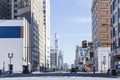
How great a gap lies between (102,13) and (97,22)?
389 cm

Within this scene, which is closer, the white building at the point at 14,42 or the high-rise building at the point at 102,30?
the white building at the point at 14,42

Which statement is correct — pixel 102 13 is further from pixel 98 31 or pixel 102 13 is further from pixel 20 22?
pixel 20 22

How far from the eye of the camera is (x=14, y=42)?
134 m

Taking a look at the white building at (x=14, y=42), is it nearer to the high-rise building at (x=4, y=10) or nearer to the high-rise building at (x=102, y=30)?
the high-rise building at (x=102, y=30)

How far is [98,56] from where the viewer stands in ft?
483

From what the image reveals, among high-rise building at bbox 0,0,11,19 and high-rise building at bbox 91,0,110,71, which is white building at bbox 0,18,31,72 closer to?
high-rise building at bbox 91,0,110,71

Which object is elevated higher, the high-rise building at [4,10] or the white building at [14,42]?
the high-rise building at [4,10]

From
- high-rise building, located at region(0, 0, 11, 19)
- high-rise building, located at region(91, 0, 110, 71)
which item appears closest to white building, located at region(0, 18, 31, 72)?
high-rise building, located at region(91, 0, 110, 71)

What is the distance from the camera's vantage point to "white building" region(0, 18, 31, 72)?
5226 inches

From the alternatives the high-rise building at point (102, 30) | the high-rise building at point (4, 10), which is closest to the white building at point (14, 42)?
the high-rise building at point (102, 30)

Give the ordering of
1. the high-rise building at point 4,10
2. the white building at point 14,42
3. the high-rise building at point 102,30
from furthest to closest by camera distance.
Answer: the high-rise building at point 4,10
the high-rise building at point 102,30
the white building at point 14,42

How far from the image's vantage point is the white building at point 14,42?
Result: 13275 centimetres

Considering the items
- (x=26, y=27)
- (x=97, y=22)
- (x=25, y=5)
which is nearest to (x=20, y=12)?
(x=25, y=5)

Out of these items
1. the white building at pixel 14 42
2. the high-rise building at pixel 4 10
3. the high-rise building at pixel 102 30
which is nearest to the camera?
the white building at pixel 14 42
